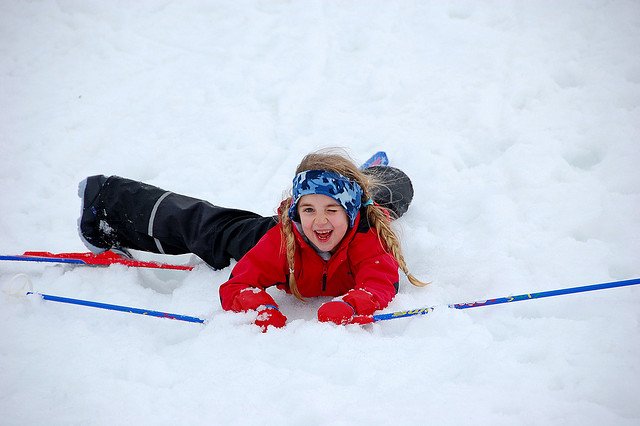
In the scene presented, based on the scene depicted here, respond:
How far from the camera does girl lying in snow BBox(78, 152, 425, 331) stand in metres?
2.38

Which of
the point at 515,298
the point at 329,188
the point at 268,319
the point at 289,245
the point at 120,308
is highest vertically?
the point at 329,188

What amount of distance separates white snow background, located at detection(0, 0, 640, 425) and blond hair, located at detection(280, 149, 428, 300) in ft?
0.67

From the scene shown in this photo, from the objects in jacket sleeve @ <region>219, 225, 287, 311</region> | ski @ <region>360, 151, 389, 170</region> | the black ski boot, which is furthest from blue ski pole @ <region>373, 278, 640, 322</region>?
the black ski boot

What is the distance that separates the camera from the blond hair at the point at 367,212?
251cm

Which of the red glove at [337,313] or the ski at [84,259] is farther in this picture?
the ski at [84,259]

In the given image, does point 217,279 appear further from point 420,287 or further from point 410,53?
point 410,53

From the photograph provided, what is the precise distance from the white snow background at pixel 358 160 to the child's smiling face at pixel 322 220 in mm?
401

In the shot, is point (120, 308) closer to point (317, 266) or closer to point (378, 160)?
point (317, 266)

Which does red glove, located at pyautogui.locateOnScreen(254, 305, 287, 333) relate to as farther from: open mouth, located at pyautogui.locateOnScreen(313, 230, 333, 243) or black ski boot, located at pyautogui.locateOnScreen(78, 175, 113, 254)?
black ski boot, located at pyautogui.locateOnScreen(78, 175, 113, 254)

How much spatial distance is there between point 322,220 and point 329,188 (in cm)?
16

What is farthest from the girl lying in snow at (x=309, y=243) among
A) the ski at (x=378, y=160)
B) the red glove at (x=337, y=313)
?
the ski at (x=378, y=160)

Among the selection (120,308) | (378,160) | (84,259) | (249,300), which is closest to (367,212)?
(249,300)

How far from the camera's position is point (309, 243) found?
2.57m

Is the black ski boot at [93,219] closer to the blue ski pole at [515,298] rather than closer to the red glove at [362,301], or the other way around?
the red glove at [362,301]
